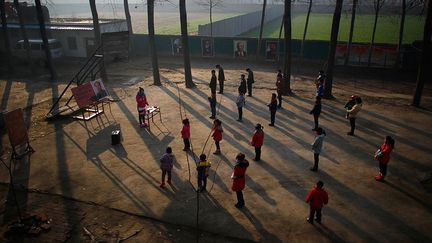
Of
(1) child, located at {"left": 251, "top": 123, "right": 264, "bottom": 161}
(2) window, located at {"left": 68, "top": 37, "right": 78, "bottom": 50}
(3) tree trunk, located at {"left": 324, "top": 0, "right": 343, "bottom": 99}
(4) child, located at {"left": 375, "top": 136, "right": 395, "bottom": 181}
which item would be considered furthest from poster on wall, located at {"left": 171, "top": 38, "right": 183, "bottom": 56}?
(4) child, located at {"left": 375, "top": 136, "right": 395, "bottom": 181}

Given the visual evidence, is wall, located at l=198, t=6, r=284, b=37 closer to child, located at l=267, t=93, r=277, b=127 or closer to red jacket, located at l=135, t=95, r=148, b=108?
→ red jacket, located at l=135, t=95, r=148, b=108

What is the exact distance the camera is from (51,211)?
10.7 m

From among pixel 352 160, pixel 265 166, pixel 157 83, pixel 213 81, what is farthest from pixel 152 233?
pixel 157 83

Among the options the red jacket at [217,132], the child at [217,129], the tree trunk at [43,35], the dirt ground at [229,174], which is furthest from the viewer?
the tree trunk at [43,35]

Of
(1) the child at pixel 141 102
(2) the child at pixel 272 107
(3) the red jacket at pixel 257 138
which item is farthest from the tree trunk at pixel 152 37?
(3) the red jacket at pixel 257 138

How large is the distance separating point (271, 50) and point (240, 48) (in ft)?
10.6

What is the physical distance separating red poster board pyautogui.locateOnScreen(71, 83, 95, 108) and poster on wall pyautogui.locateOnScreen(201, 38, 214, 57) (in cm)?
1920

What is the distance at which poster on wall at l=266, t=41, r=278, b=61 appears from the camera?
32969 mm

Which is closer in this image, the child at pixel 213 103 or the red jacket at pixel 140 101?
the red jacket at pixel 140 101

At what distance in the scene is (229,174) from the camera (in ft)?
40.8

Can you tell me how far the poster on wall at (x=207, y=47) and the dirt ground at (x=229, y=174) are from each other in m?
14.8

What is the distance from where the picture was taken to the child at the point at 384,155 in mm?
11211

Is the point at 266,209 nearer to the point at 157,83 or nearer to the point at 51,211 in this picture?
the point at 51,211

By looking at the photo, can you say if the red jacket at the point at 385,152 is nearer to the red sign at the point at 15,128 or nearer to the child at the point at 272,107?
the child at the point at 272,107
